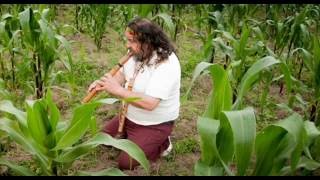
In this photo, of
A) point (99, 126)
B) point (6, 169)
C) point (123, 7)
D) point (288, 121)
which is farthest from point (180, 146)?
point (123, 7)

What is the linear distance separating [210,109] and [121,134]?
887mm

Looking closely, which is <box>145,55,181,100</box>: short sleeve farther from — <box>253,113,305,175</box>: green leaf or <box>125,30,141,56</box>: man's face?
<box>253,113,305,175</box>: green leaf

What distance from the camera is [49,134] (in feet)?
6.28

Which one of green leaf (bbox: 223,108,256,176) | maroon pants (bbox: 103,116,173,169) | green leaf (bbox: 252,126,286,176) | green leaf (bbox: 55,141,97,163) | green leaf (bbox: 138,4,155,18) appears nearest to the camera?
green leaf (bbox: 223,108,256,176)

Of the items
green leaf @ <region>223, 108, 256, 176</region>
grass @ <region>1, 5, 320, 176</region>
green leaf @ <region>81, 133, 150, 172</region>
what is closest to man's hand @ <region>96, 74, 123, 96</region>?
grass @ <region>1, 5, 320, 176</region>

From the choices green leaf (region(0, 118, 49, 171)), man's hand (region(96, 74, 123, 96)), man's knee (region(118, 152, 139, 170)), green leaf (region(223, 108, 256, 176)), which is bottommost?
man's knee (region(118, 152, 139, 170))

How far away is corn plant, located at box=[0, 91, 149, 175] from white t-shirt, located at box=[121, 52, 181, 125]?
0.62 m

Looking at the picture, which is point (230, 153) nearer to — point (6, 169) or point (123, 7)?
point (6, 169)

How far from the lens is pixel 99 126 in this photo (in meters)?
3.07

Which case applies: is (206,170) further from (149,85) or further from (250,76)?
(149,85)

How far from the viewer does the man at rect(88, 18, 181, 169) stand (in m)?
2.45

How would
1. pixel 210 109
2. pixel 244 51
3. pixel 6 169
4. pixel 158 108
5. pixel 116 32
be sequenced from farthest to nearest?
pixel 116 32, pixel 244 51, pixel 158 108, pixel 6 169, pixel 210 109

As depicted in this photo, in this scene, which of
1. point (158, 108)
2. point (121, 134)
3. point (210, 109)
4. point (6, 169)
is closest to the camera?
point (210, 109)

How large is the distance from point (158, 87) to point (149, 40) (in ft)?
0.94
